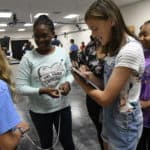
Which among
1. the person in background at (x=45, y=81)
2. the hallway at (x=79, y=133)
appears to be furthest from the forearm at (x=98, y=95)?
the hallway at (x=79, y=133)

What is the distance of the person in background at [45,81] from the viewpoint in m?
1.57

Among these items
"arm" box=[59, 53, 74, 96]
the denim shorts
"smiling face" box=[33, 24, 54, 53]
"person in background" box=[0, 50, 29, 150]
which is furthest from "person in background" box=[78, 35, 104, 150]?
"person in background" box=[0, 50, 29, 150]

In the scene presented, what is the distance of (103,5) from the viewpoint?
101cm

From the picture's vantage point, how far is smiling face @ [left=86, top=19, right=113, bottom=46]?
101 centimetres

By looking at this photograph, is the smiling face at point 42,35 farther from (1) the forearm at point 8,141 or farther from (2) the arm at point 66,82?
(1) the forearm at point 8,141

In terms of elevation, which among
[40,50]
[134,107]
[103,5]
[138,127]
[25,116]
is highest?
[103,5]

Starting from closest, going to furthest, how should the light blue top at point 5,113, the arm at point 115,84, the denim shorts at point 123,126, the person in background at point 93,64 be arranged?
the light blue top at point 5,113
the arm at point 115,84
the denim shorts at point 123,126
the person in background at point 93,64

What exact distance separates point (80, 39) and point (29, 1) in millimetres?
7661

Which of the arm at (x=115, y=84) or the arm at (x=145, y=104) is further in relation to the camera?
the arm at (x=145, y=104)

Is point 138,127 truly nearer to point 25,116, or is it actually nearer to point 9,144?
point 9,144

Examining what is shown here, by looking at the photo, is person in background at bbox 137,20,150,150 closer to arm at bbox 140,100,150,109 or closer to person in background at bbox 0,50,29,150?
arm at bbox 140,100,150,109

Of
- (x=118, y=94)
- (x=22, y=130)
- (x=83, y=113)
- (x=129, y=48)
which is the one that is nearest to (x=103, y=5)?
(x=129, y=48)

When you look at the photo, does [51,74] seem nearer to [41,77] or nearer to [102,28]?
[41,77]

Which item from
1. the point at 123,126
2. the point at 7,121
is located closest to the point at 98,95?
the point at 123,126
